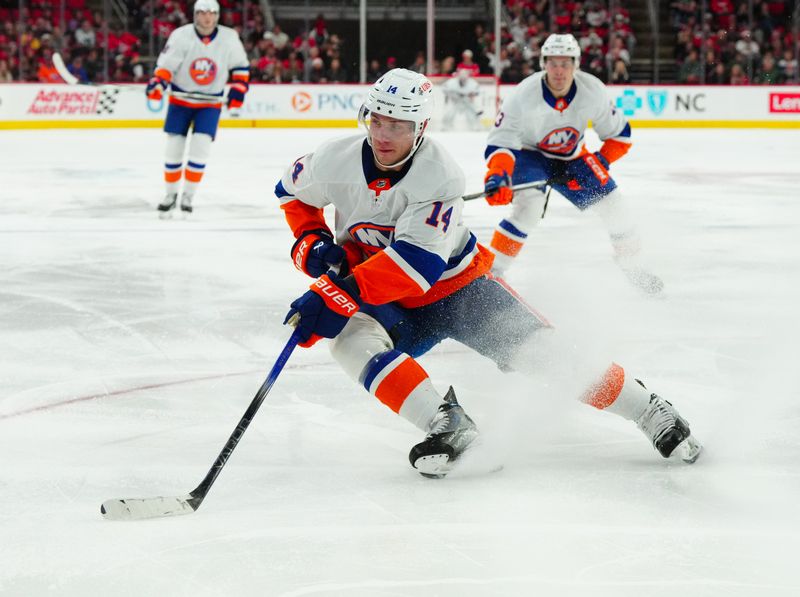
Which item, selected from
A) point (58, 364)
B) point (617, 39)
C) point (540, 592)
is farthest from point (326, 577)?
point (617, 39)

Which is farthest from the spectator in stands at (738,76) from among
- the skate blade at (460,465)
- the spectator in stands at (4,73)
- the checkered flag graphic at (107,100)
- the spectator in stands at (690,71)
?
the skate blade at (460,465)

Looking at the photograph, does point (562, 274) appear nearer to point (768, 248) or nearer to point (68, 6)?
point (768, 248)

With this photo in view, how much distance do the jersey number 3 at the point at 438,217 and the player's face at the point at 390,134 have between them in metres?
0.12

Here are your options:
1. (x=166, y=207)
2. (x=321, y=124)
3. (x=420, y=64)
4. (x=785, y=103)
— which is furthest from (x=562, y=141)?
(x=420, y=64)

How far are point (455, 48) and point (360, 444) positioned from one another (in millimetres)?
14072

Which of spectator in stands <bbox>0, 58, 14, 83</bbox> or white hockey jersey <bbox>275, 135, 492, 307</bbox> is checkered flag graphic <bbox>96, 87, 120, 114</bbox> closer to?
spectator in stands <bbox>0, 58, 14, 83</bbox>

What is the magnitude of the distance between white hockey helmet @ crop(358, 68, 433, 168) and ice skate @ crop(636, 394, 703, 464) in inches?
29.3

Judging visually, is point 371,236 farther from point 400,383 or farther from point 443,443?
point 443,443

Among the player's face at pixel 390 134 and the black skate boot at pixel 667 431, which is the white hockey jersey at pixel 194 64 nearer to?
the player's face at pixel 390 134

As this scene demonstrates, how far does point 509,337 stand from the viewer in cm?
244

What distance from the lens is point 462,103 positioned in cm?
1362

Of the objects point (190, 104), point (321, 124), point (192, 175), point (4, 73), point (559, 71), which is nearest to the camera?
point (559, 71)

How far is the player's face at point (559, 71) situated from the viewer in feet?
14.7

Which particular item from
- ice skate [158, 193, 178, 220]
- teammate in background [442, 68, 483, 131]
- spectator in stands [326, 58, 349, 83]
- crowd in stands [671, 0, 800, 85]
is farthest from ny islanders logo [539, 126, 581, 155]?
crowd in stands [671, 0, 800, 85]
